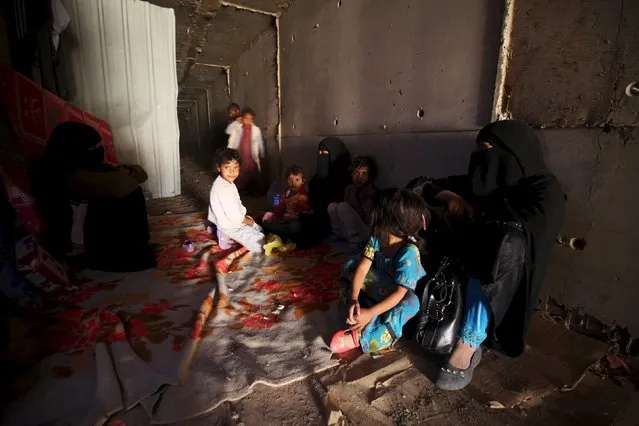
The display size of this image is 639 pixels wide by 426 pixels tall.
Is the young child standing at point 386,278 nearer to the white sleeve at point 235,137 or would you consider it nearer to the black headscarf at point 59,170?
the black headscarf at point 59,170

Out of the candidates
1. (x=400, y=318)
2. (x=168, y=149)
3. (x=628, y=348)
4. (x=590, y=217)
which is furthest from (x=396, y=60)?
(x=168, y=149)

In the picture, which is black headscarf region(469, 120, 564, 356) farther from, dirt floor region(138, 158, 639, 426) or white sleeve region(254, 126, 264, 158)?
white sleeve region(254, 126, 264, 158)

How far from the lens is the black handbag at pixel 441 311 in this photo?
168 centimetres

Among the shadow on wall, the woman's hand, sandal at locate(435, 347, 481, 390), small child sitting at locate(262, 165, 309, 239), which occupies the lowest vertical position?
sandal at locate(435, 347, 481, 390)

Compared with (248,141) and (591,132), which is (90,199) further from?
(248,141)

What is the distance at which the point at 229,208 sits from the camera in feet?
11.0

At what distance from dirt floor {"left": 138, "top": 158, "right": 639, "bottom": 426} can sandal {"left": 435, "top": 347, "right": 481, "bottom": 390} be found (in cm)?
3

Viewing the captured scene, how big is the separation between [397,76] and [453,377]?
9.34 feet

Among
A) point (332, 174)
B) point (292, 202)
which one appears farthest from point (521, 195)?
point (292, 202)

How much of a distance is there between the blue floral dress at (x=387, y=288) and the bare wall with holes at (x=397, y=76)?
4.55 ft

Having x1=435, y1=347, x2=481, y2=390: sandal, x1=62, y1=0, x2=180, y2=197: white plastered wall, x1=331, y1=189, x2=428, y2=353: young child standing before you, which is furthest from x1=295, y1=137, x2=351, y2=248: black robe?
x1=62, y1=0, x2=180, y2=197: white plastered wall

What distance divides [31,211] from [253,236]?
1.77 metres

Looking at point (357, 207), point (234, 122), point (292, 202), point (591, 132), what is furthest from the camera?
point (234, 122)

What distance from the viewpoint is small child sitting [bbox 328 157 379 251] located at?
11.4 feet
